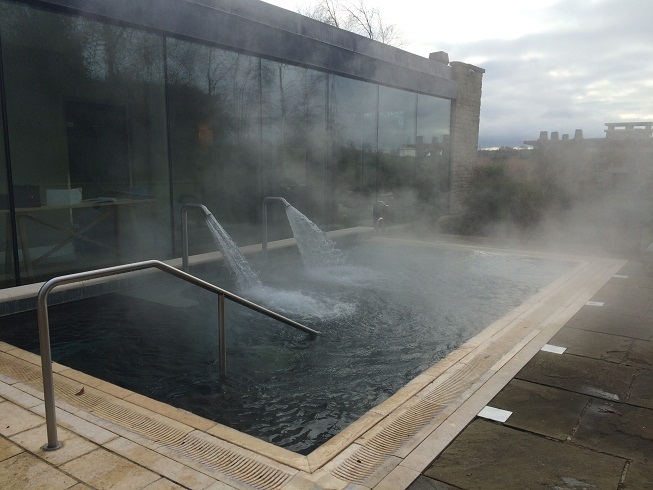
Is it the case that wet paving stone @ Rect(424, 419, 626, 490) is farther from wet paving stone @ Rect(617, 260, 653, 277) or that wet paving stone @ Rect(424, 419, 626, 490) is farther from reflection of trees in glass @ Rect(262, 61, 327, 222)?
reflection of trees in glass @ Rect(262, 61, 327, 222)

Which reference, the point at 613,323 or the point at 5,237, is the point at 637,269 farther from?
the point at 5,237

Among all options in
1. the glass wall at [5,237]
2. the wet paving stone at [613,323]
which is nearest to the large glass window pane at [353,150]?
the glass wall at [5,237]

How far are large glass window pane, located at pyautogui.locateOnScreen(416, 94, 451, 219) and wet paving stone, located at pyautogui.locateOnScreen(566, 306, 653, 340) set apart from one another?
7.56m

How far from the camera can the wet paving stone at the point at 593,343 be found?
358cm

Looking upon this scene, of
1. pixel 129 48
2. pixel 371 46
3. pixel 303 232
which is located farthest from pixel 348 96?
pixel 129 48

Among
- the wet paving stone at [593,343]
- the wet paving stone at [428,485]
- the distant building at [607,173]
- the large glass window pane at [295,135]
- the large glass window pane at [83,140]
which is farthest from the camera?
the distant building at [607,173]

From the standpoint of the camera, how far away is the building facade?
547 cm

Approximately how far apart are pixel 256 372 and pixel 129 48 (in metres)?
4.66

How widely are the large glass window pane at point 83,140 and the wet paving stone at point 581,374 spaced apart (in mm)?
5056

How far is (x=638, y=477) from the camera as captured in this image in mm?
2109

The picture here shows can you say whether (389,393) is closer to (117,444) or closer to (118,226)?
(117,444)

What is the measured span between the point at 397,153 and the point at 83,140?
670 centimetres

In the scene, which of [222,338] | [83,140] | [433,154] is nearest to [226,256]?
[83,140]

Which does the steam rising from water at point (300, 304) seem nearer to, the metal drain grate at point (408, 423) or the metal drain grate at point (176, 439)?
the metal drain grate at point (408, 423)
